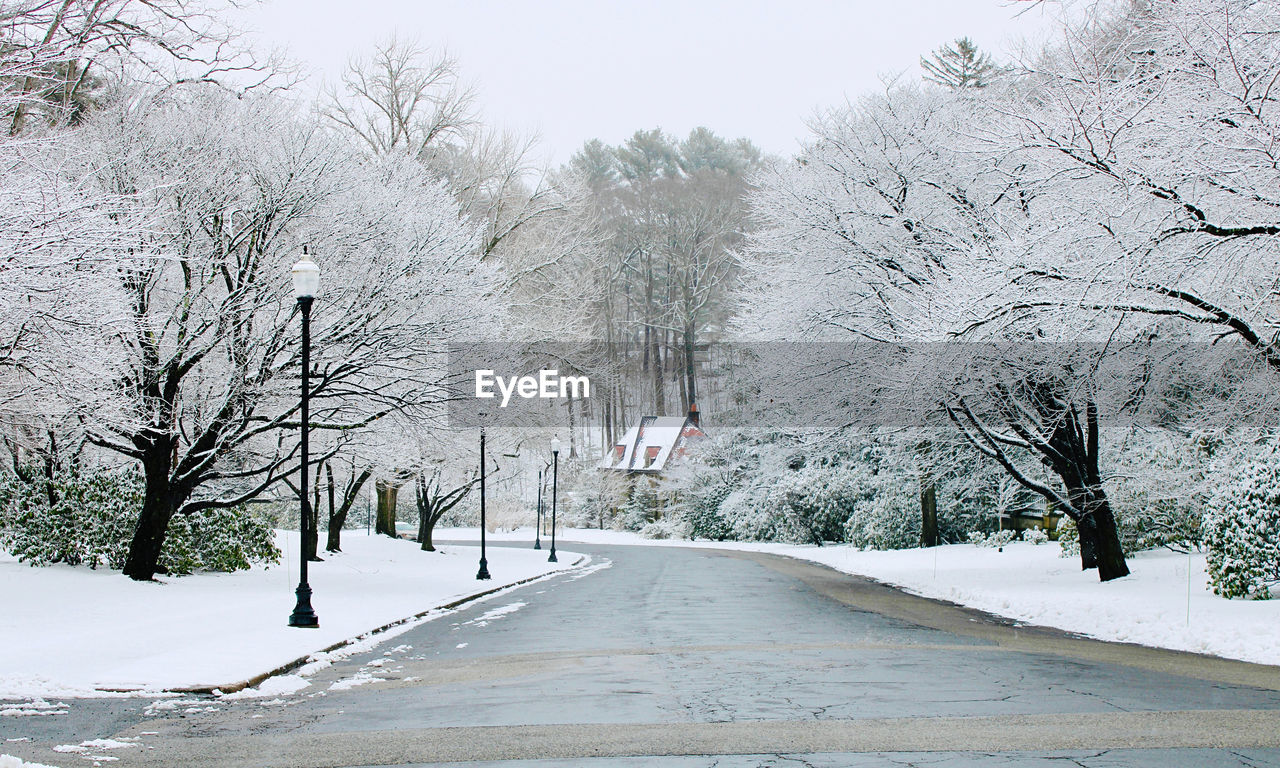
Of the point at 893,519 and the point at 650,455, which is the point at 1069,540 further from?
the point at 650,455

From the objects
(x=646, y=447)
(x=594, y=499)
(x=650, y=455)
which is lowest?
(x=594, y=499)

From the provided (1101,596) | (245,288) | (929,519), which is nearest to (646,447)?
(929,519)

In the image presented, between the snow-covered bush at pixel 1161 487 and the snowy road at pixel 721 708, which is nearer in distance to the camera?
the snowy road at pixel 721 708

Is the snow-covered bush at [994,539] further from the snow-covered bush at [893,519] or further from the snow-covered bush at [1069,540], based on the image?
the snow-covered bush at [1069,540]

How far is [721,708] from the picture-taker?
833 cm

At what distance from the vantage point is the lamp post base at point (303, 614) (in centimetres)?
1449

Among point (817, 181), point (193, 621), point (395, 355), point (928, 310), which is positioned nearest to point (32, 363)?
point (193, 621)

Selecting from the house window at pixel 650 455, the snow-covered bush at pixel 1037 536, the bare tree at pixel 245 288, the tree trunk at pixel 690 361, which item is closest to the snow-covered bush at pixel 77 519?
the bare tree at pixel 245 288

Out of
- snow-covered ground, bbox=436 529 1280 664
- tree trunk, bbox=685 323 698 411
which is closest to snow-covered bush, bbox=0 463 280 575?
snow-covered ground, bbox=436 529 1280 664

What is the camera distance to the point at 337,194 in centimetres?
2039

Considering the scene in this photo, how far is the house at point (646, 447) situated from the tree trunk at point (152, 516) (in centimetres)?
5163

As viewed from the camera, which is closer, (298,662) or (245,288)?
(298,662)

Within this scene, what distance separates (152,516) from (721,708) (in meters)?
15.0

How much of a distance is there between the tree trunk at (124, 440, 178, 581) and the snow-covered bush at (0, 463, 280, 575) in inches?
28.9
